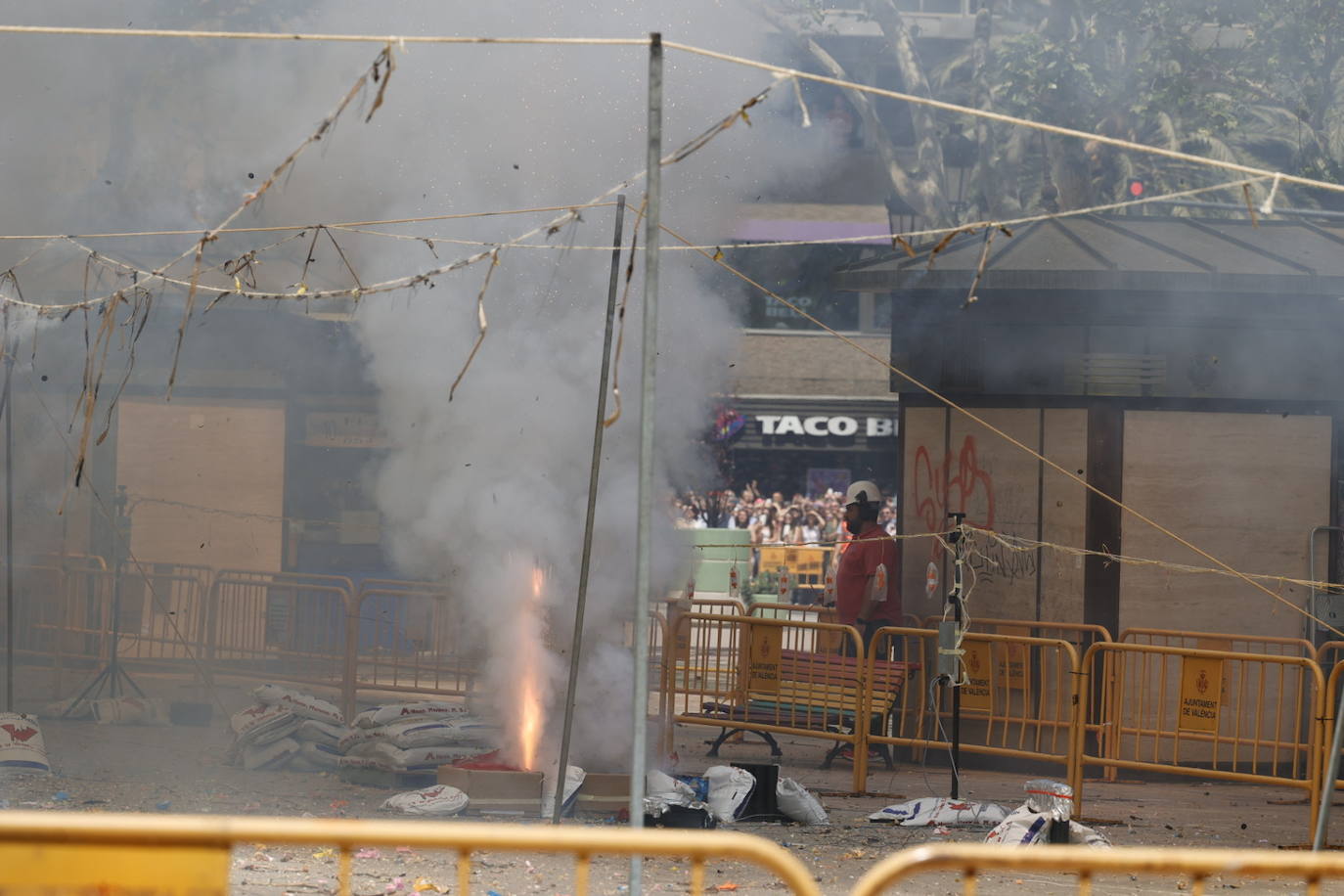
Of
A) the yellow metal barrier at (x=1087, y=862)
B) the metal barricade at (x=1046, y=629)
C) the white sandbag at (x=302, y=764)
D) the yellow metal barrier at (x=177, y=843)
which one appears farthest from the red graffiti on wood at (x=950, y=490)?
the yellow metal barrier at (x=177, y=843)

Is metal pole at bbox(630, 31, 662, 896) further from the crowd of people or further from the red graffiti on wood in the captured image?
the crowd of people

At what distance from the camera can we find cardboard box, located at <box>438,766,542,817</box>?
664 cm

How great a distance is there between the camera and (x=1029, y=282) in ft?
28.5

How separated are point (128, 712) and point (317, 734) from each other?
1.95 meters

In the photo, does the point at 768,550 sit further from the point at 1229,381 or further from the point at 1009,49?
the point at 1229,381

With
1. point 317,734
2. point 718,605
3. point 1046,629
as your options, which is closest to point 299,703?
point 317,734

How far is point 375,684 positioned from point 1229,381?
6.34 metres

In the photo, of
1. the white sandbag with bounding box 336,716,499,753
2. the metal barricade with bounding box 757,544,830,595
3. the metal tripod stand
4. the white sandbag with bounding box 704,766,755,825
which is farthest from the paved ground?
the metal barricade with bounding box 757,544,830,595

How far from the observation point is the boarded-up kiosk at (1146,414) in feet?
28.2

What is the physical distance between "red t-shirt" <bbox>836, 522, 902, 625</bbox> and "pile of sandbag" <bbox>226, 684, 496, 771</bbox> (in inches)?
105

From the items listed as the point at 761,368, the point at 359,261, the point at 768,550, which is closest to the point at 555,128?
the point at 359,261

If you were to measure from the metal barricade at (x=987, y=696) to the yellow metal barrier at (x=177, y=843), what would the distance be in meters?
5.33

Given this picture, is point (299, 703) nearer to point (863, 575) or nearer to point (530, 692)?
point (530, 692)

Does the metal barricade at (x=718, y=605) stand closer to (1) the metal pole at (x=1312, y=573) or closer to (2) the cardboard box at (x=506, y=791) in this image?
(2) the cardboard box at (x=506, y=791)
